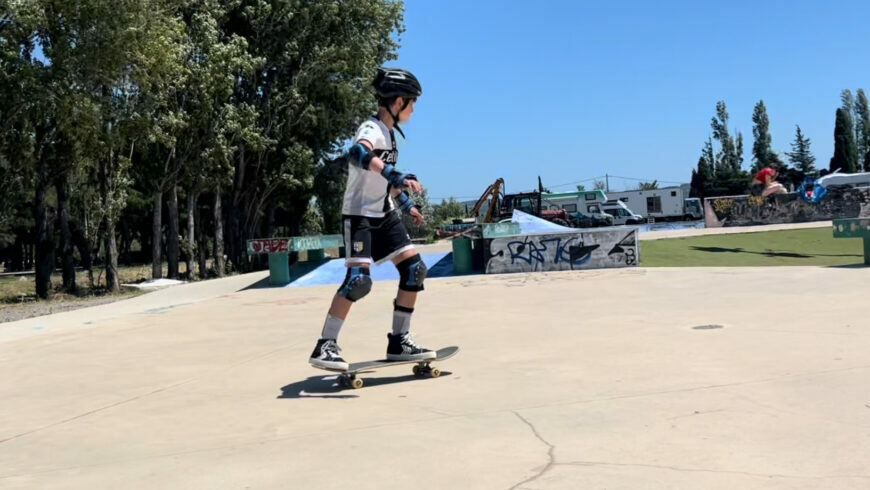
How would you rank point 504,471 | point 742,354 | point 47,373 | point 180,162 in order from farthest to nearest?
1. point 180,162
2. point 47,373
3. point 742,354
4. point 504,471

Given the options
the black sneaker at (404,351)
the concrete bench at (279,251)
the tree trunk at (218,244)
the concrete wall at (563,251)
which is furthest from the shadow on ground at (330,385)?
the tree trunk at (218,244)

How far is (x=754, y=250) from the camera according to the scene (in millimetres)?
18703

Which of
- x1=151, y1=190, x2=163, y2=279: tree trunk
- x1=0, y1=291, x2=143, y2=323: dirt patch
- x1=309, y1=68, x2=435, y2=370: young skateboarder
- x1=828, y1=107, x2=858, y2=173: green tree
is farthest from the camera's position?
x1=828, y1=107, x2=858, y2=173: green tree

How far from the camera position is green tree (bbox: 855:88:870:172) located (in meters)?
86.3

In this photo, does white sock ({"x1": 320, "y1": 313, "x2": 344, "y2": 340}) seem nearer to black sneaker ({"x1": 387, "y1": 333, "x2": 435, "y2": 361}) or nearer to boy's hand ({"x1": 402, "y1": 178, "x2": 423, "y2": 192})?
black sneaker ({"x1": 387, "y1": 333, "x2": 435, "y2": 361})

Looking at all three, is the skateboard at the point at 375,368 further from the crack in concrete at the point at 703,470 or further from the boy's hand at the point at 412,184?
the crack in concrete at the point at 703,470

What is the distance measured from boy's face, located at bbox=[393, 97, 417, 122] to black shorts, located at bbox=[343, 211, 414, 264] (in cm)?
80

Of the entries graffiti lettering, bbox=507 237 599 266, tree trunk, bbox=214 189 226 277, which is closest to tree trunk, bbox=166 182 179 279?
tree trunk, bbox=214 189 226 277

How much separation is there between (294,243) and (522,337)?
40.2ft

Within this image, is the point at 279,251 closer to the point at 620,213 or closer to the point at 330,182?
the point at 330,182

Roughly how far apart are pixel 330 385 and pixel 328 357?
273 mm

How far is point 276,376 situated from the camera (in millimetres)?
5672

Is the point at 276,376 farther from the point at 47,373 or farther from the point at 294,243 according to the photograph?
the point at 294,243

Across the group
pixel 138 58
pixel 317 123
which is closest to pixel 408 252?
pixel 138 58
